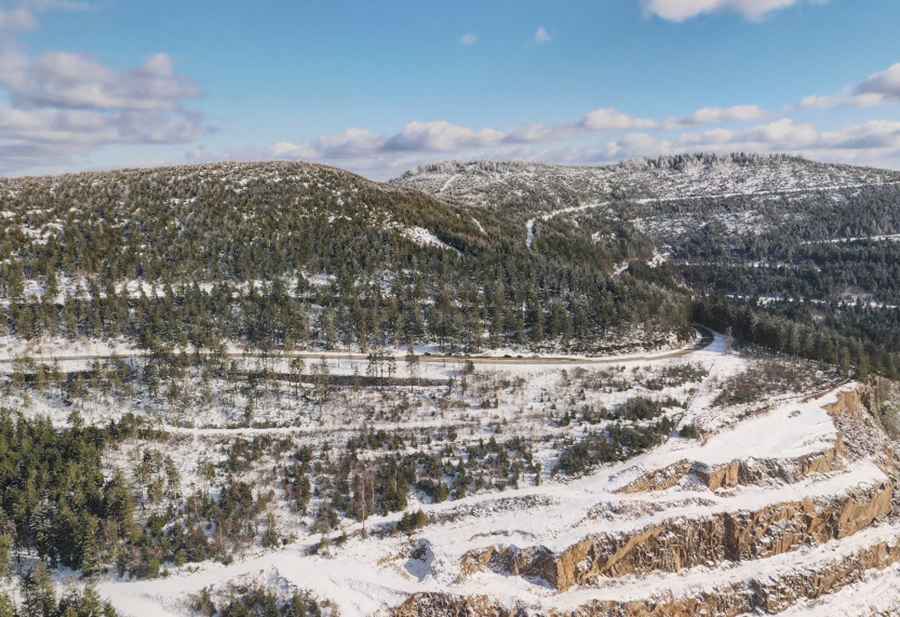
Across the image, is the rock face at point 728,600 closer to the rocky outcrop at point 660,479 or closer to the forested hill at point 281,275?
the rocky outcrop at point 660,479

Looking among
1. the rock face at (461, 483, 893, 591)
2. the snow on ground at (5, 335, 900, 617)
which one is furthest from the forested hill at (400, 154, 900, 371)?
the rock face at (461, 483, 893, 591)

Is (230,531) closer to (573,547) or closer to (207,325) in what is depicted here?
(573,547)

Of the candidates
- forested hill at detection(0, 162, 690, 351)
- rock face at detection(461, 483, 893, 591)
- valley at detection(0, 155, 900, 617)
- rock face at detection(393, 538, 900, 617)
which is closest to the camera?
rock face at detection(393, 538, 900, 617)

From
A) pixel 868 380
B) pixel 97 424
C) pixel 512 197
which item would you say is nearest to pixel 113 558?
pixel 97 424

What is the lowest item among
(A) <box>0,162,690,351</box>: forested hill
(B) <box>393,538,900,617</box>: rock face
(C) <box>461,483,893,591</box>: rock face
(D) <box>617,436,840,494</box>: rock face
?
(B) <box>393,538,900,617</box>: rock face

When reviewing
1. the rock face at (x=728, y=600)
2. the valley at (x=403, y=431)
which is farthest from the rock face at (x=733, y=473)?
the rock face at (x=728, y=600)

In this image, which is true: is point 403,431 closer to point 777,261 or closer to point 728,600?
point 728,600

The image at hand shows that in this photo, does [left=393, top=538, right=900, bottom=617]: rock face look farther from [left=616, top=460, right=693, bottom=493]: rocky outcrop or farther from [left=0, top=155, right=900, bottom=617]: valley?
[left=616, top=460, right=693, bottom=493]: rocky outcrop
